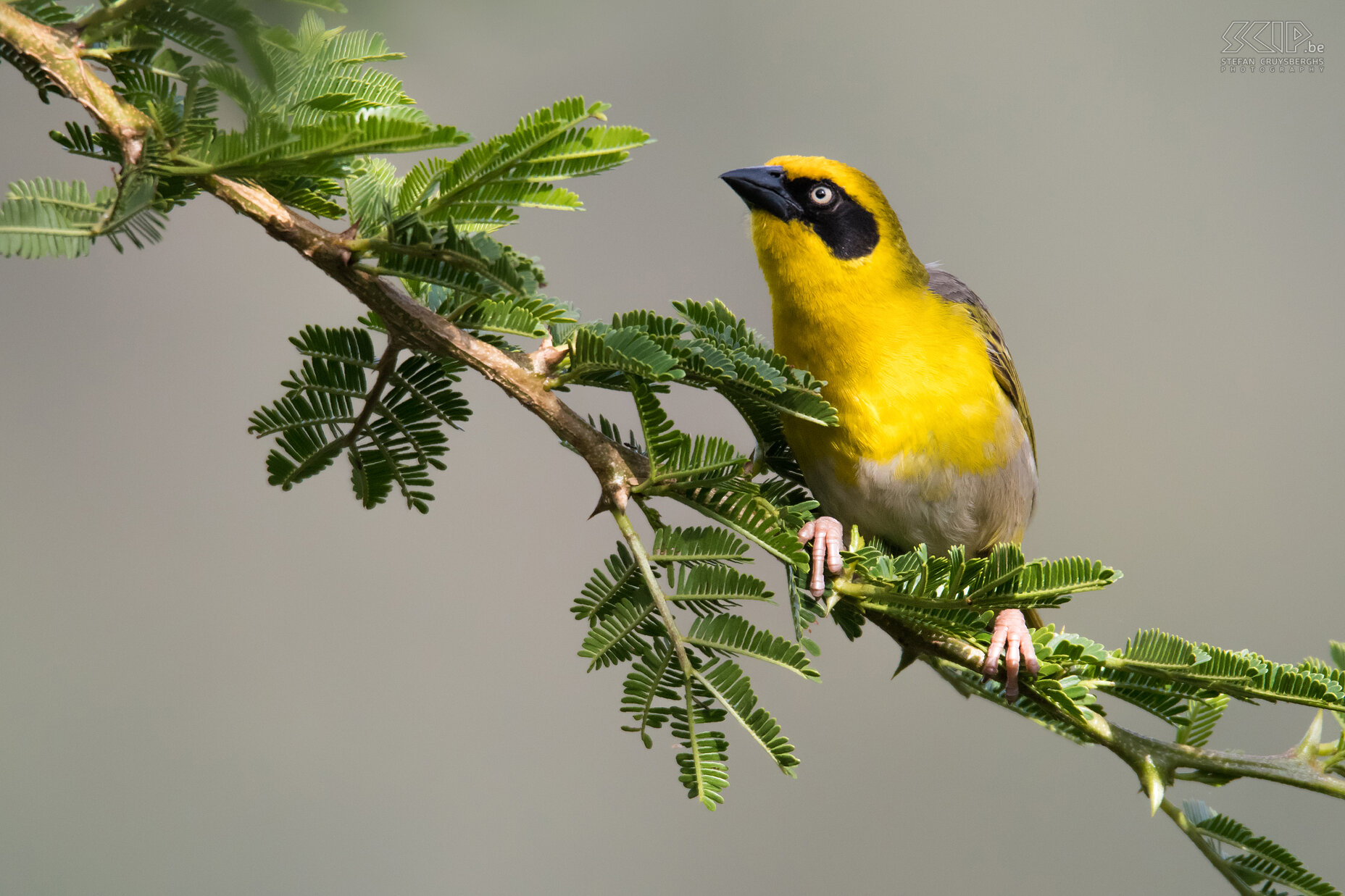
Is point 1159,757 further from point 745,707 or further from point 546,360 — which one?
point 546,360

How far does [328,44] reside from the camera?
1008 millimetres

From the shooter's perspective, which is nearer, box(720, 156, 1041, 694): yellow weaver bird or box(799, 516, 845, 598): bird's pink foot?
box(799, 516, 845, 598): bird's pink foot

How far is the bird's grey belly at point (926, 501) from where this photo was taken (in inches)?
52.6

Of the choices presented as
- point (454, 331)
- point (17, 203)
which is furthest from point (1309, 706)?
point (17, 203)

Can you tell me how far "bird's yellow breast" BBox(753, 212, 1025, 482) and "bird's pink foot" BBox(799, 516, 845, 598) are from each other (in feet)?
0.78

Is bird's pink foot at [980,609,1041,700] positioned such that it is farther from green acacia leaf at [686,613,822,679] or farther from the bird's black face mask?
A: the bird's black face mask

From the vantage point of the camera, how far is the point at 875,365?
1360mm

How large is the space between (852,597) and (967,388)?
1.85ft

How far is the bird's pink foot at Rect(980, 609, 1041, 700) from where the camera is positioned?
938 millimetres

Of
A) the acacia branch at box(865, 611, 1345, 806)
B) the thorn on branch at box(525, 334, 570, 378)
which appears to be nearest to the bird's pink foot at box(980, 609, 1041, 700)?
the acacia branch at box(865, 611, 1345, 806)

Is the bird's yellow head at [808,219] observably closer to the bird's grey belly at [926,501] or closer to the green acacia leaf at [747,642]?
the bird's grey belly at [926,501]

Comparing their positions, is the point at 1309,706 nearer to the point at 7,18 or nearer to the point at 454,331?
the point at 454,331

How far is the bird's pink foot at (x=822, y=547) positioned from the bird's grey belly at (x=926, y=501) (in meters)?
0.24

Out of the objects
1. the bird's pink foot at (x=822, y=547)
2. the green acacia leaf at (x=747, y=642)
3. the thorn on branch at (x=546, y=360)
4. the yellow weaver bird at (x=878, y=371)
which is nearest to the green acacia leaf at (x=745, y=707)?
the green acacia leaf at (x=747, y=642)
